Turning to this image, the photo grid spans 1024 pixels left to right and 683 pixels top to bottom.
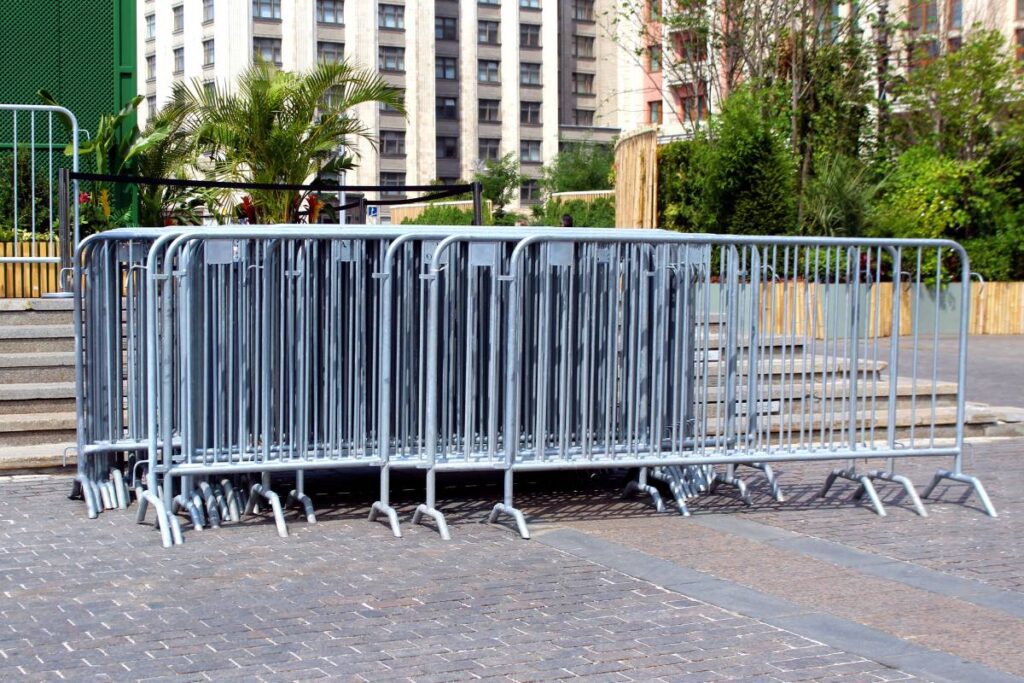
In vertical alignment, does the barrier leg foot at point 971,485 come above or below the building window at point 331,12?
below

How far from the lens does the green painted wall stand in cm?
1652

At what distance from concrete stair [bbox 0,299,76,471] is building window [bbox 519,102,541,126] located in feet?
302

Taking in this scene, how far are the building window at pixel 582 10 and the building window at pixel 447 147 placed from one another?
16.0 metres

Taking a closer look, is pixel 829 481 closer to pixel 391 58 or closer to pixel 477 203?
pixel 477 203

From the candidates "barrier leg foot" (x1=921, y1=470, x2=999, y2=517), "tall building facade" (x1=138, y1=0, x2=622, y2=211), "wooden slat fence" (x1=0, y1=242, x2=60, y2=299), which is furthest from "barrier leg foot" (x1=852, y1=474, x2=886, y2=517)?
"tall building facade" (x1=138, y1=0, x2=622, y2=211)

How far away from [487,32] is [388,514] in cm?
9648

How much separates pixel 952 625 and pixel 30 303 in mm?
8416

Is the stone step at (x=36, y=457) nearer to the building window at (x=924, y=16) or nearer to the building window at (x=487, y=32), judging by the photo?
the building window at (x=924, y=16)

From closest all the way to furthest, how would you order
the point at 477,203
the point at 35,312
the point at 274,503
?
the point at 274,503 → the point at 35,312 → the point at 477,203

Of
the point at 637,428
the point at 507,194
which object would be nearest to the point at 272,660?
the point at 637,428

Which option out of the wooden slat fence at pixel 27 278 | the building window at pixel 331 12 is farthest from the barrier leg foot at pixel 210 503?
the building window at pixel 331 12

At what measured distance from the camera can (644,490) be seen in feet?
29.8

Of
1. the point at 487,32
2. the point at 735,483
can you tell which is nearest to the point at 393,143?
the point at 487,32

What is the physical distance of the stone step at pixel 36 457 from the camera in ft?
31.7
